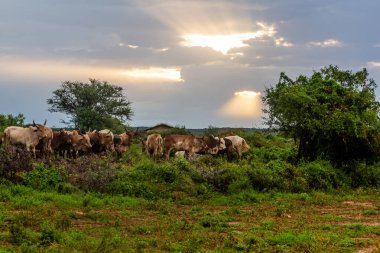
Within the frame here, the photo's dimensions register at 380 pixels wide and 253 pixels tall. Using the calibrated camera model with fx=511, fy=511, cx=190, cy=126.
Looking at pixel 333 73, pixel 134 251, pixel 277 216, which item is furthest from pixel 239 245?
pixel 333 73

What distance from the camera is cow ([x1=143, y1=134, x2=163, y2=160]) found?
30.4 m

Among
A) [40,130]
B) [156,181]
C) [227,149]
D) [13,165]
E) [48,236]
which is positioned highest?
[40,130]

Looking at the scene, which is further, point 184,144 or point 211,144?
point 211,144

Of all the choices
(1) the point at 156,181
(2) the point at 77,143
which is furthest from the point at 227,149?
(1) the point at 156,181

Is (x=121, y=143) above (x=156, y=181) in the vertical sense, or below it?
above

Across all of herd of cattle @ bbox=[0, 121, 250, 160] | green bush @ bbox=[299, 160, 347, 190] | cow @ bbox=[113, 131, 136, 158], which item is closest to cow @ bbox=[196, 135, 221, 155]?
herd of cattle @ bbox=[0, 121, 250, 160]

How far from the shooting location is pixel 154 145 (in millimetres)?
30500

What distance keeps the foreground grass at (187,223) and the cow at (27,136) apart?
26.2 ft

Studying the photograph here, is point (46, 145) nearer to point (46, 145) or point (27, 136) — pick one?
point (46, 145)

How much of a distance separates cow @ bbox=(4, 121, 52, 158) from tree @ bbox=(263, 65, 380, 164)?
11.9m

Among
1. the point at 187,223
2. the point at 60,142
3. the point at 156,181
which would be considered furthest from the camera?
the point at 60,142

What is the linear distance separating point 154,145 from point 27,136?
25.4ft

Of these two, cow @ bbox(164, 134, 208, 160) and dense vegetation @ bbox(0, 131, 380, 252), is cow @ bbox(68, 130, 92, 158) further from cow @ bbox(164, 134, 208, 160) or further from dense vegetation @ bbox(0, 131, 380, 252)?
dense vegetation @ bbox(0, 131, 380, 252)

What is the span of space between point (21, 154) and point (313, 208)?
11426mm
